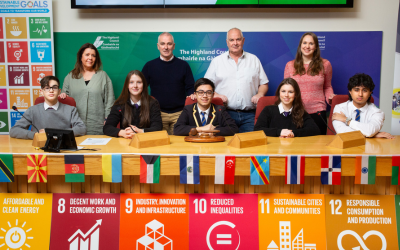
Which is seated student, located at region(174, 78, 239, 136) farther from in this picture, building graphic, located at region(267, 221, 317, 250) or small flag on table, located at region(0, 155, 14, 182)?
small flag on table, located at region(0, 155, 14, 182)

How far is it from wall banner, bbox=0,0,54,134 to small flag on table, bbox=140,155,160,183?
9.07ft

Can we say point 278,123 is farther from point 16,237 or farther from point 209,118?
point 16,237

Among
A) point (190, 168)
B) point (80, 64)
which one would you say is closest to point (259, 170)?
point (190, 168)

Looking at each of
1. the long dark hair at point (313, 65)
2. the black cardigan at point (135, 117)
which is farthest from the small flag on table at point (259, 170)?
the long dark hair at point (313, 65)

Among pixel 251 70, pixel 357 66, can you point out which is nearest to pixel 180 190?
pixel 251 70

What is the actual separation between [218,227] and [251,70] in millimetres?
2026

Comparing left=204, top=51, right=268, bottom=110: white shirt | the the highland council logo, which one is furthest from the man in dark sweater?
the the highland council logo

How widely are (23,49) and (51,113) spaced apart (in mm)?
1757

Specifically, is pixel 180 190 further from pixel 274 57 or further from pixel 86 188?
pixel 274 57

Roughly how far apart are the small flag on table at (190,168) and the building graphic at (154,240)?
1.11 feet

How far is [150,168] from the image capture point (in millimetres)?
1796

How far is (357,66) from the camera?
4.05 meters

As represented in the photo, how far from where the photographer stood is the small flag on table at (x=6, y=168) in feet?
5.93

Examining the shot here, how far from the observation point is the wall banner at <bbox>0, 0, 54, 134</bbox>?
383 centimetres
